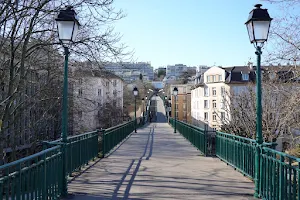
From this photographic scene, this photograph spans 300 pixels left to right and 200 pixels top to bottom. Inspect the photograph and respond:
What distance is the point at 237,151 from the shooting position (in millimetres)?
8445

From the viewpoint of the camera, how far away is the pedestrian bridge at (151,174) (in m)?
4.52

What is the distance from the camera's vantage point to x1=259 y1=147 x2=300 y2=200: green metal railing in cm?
444

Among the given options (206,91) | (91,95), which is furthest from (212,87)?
(91,95)

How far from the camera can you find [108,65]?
1163 cm

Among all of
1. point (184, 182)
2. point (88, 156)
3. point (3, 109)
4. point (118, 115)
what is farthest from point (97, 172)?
point (118, 115)

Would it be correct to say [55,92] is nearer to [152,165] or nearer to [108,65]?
[108,65]

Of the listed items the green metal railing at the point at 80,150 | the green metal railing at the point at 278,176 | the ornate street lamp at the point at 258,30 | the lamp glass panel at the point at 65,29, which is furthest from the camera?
the green metal railing at the point at 80,150

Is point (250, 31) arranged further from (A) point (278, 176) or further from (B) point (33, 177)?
(B) point (33, 177)

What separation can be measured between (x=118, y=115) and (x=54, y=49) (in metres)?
36.7

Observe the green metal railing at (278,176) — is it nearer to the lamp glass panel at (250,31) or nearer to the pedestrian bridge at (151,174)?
the pedestrian bridge at (151,174)

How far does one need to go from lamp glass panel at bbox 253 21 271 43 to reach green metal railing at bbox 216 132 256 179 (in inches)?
86.1

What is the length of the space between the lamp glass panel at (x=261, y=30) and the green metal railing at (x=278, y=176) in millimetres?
2085

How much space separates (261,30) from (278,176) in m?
2.77

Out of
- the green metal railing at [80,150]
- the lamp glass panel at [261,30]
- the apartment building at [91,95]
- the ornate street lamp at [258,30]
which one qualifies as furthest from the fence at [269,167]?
the apartment building at [91,95]
